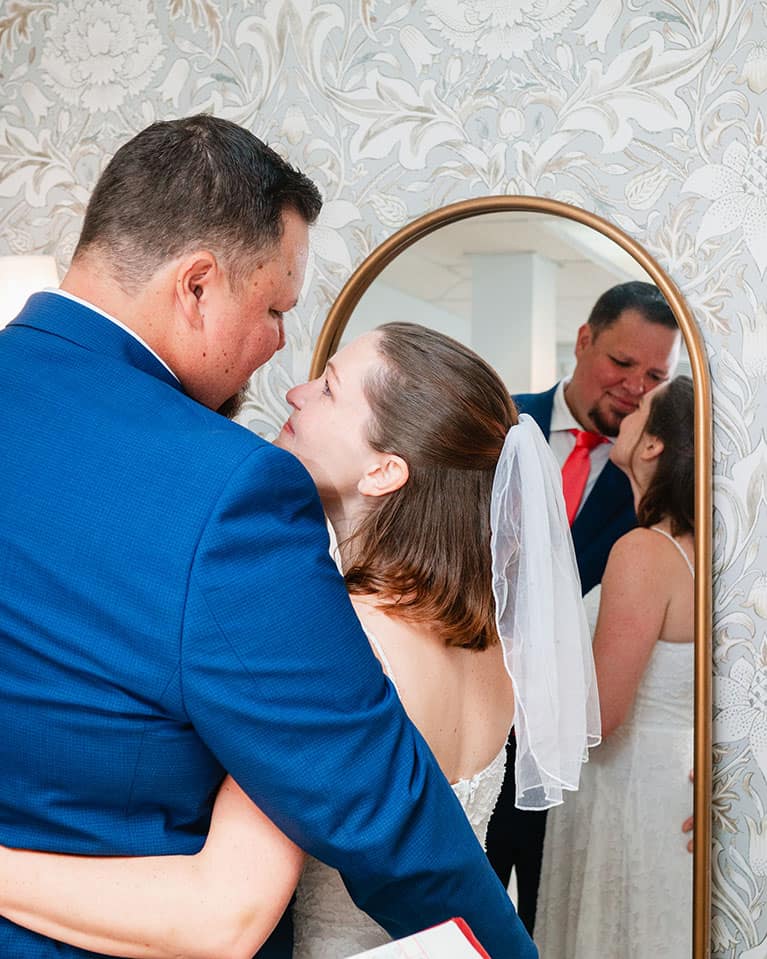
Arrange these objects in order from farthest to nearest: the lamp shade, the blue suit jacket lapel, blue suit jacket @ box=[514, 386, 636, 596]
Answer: the lamp shade → blue suit jacket @ box=[514, 386, 636, 596] → the blue suit jacket lapel

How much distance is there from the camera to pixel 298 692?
102 cm

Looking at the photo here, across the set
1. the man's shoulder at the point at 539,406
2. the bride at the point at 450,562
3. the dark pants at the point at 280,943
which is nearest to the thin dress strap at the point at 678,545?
the man's shoulder at the point at 539,406

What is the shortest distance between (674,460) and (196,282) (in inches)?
42.3

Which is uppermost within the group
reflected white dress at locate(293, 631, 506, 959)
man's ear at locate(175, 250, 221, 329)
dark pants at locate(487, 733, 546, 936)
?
man's ear at locate(175, 250, 221, 329)

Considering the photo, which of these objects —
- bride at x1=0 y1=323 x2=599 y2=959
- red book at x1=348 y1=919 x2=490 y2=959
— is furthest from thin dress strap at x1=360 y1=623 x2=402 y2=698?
red book at x1=348 y1=919 x2=490 y2=959

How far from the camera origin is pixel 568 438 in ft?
6.92

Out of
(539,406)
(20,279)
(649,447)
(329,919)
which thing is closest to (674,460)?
(649,447)

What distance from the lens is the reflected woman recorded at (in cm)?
201

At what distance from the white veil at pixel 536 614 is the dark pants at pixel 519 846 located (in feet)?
1.54

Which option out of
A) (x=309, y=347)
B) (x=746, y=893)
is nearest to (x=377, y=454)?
(x=309, y=347)

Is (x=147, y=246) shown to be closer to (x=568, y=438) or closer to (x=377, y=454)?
(x=377, y=454)

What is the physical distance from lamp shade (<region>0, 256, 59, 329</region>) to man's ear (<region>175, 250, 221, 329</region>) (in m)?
1.06

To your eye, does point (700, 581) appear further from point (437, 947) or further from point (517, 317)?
point (437, 947)

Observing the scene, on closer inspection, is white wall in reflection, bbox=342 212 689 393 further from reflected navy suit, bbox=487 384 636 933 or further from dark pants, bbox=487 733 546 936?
dark pants, bbox=487 733 546 936
